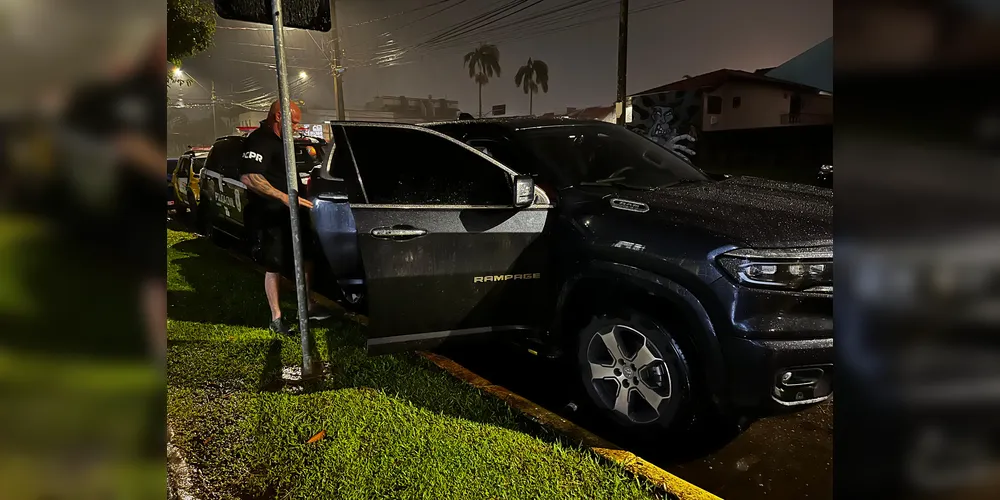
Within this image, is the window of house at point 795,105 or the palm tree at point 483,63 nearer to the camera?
the palm tree at point 483,63

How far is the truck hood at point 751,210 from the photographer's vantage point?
261 cm

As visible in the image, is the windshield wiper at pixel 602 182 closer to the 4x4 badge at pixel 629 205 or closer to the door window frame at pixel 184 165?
the 4x4 badge at pixel 629 205

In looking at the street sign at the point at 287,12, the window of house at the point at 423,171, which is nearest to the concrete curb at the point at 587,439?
the window of house at the point at 423,171

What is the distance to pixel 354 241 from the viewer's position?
4.59 m

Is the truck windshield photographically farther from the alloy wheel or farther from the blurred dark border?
the blurred dark border

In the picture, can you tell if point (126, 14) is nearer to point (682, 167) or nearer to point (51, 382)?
point (51, 382)

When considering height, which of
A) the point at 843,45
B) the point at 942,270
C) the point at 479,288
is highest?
the point at 843,45

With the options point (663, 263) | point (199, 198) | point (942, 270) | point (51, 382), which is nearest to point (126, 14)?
point (51, 382)

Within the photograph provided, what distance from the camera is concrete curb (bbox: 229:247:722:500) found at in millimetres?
2496

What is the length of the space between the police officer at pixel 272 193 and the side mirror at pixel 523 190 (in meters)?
1.76

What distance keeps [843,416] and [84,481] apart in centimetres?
94

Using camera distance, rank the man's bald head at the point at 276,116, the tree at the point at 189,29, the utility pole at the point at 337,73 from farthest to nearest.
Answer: the tree at the point at 189,29, the utility pole at the point at 337,73, the man's bald head at the point at 276,116

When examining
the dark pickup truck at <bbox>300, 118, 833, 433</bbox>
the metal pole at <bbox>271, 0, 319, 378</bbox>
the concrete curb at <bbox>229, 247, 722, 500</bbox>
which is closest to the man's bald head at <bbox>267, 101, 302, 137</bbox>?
the dark pickup truck at <bbox>300, 118, 833, 433</bbox>

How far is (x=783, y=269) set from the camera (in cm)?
254
